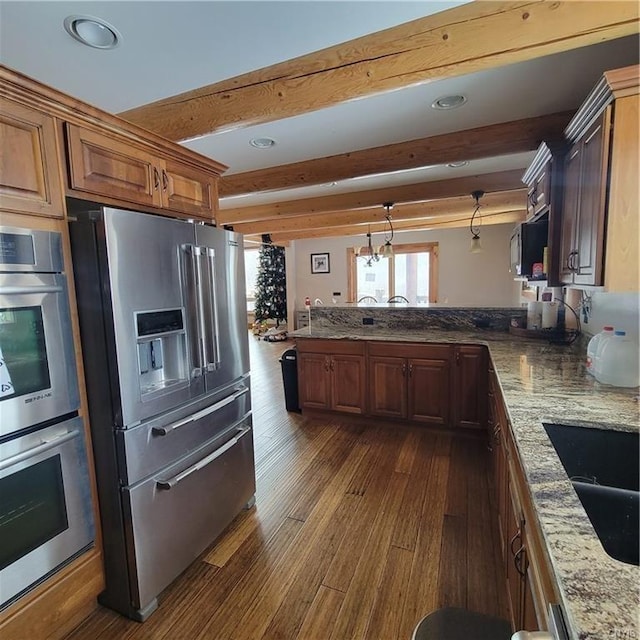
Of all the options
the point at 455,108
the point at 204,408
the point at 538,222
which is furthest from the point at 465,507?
the point at 455,108

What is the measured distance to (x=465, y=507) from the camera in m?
2.37

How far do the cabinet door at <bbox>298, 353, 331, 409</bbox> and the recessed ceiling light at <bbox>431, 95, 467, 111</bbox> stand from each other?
237 centimetres

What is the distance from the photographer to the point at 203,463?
6.36 ft

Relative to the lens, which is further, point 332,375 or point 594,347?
point 332,375

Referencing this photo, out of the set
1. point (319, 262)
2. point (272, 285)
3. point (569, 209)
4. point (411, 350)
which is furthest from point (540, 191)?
point (272, 285)

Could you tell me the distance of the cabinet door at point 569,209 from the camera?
1.92 metres

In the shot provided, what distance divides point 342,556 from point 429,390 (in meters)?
1.80

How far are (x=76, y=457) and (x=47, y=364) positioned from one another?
→ 42 centimetres

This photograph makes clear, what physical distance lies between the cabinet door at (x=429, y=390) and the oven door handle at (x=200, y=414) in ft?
5.76

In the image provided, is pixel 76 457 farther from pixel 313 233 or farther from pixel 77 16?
pixel 313 233

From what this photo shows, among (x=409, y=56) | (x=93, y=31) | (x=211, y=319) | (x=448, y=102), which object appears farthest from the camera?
(x=448, y=102)

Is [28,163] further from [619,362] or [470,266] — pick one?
[470,266]

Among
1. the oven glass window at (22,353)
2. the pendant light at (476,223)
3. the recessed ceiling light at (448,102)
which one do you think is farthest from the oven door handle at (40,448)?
the pendant light at (476,223)

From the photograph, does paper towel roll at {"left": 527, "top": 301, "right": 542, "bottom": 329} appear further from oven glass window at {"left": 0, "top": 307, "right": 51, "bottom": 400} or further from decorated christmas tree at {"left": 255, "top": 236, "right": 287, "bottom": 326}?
decorated christmas tree at {"left": 255, "top": 236, "right": 287, "bottom": 326}
